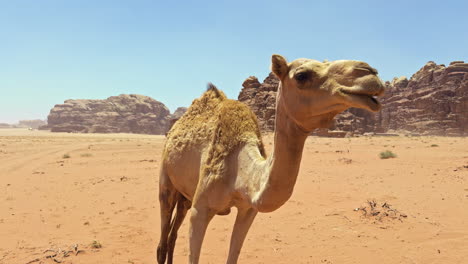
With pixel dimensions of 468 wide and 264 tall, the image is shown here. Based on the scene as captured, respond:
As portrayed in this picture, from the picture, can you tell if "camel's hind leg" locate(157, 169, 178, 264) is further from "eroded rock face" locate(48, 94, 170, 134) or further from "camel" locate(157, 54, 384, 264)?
"eroded rock face" locate(48, 94, 170, 134)

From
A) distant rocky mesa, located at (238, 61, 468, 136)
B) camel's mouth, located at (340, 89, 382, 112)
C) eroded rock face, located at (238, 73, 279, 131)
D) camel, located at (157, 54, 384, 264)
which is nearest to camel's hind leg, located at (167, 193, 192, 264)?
camel, located at (157, 54, 384, 264)

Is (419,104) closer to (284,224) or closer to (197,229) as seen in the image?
(284,224)

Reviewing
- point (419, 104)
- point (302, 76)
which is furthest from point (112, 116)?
point (302, 76)

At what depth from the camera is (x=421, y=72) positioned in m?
102

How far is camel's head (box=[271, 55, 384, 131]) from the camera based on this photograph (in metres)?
1.94

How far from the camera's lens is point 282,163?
8.32ft

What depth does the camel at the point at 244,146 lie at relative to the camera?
2.14m

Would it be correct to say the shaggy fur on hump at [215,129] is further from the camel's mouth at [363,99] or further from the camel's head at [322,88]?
the camel's mouth at [363,99]

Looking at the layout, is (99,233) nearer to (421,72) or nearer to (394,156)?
(394,156)

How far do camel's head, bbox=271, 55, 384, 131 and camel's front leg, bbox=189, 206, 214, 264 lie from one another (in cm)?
147

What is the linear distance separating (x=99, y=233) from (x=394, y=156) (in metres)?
17.5

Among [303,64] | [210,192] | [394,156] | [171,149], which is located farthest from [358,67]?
[394,156]

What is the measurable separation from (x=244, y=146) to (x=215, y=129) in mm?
509

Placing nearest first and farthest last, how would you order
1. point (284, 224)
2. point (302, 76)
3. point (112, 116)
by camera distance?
point (302, 76) < point (284, 224) < point (112, 116)
